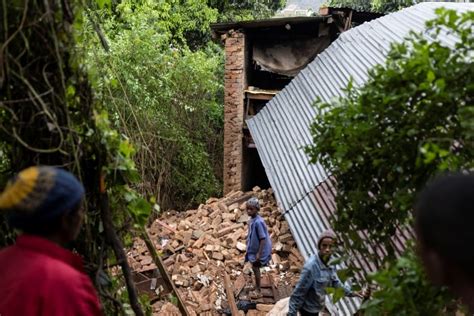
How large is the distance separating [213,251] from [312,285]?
431 cm

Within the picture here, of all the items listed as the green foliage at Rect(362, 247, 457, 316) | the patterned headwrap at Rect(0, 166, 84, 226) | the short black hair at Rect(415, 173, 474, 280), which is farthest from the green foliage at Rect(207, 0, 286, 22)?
the short black hair at Rect(415, 173, 474, 280)

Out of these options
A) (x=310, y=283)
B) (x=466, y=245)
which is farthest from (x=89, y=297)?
(x=310, y=283)

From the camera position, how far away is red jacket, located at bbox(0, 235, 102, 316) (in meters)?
1.59

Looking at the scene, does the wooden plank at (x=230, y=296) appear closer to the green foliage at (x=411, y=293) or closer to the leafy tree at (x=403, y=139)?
the leafy tree at (x=403, y=139)

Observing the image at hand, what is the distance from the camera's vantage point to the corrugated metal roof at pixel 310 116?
673 cm

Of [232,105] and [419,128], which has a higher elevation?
[419,128]

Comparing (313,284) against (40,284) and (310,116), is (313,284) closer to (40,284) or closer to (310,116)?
(40,284)

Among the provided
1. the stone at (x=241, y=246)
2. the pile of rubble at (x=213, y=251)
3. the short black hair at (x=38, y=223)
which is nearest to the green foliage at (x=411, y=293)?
the short black hair at (x=38, y=223)

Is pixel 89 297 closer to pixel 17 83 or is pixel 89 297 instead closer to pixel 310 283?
pixel 17 83

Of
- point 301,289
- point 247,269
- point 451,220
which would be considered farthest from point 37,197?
point 247,269

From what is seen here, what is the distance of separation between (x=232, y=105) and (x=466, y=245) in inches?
398

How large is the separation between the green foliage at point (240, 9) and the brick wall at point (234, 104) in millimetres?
7094

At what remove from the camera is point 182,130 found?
1320 cm

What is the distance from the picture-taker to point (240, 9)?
18422 millimetres
